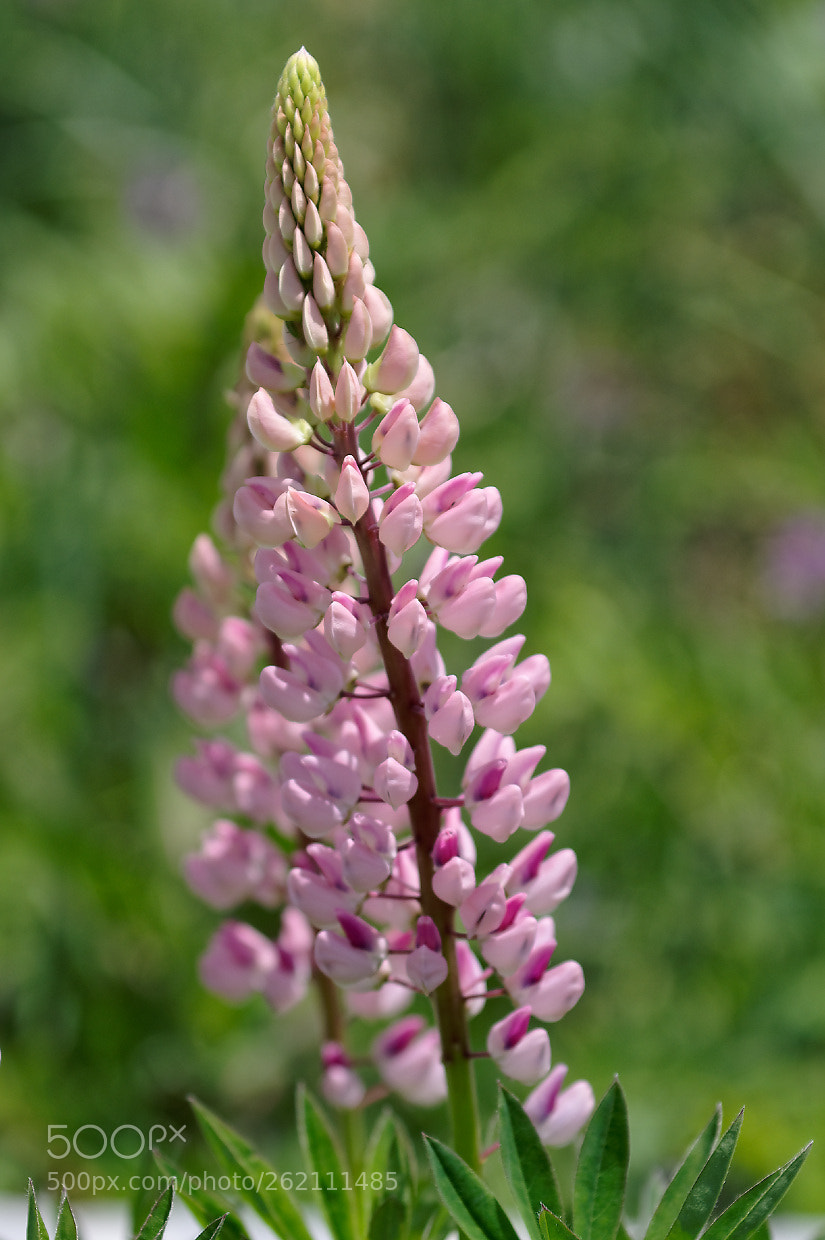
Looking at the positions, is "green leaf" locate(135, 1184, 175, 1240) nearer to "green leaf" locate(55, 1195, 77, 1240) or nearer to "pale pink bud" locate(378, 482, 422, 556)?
"green leaf" locate(55, 1195, 77, 1240)

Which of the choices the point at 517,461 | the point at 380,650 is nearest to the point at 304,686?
the point at 380,650

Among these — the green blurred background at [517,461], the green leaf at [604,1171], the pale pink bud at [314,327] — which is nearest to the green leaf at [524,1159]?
the green leaf at [604,1171]

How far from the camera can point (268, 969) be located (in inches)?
19.4

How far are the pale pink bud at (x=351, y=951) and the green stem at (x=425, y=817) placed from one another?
19 mm

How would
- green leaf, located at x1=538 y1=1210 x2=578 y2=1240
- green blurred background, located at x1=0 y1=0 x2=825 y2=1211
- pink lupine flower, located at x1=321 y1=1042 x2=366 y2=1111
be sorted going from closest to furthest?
1. green leaf, located at x1=538 y1=1210 x2=578 y2=1240
2. pink lupine flower, located at x1=321 y1=1042 x2=366 y2=1111
3. green blurred background, located at x1=0 y1=0 x2=825 y2=1211

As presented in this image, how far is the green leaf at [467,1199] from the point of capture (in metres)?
0.34

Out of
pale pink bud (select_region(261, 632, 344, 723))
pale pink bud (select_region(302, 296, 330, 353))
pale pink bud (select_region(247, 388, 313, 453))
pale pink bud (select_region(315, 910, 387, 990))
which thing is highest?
pale pink bud (select_region(302, 296, 330, 353))

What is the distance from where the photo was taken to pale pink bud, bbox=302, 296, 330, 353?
37cm

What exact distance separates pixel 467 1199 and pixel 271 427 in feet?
0.73

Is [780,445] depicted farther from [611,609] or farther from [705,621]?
[611,609]

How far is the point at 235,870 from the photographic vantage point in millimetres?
488

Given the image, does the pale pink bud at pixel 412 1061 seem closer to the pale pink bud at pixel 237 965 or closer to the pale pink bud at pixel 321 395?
the pale pink bud at pixel 237 965

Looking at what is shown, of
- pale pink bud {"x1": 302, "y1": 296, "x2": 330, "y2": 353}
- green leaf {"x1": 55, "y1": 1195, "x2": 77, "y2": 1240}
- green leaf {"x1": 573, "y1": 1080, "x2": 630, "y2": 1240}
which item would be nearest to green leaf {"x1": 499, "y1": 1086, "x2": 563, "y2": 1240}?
green leaf {"x1": 573, "y1": 1080, "x2": 630, "y2": 1240}

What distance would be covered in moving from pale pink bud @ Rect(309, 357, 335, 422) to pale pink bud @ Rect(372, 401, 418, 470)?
0.06 ft
